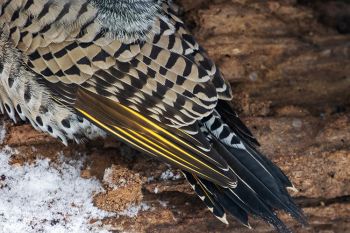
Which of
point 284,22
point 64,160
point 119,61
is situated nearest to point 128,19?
point 119,61

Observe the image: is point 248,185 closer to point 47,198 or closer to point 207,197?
point 207,197

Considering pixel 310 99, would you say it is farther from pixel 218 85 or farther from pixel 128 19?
pixel 128 19

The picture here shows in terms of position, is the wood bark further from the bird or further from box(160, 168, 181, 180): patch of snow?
the bird

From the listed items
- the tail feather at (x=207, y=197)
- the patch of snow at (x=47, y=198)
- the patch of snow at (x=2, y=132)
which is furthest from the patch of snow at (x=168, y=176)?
the patch of snow at (x=2, y=132)

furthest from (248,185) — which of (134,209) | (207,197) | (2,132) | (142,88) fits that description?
(2,132)

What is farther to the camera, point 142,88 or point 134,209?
point 134,209

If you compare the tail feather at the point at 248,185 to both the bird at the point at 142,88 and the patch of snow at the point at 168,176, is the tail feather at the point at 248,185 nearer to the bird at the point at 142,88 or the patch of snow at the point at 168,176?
the bird at the point at 142,88
